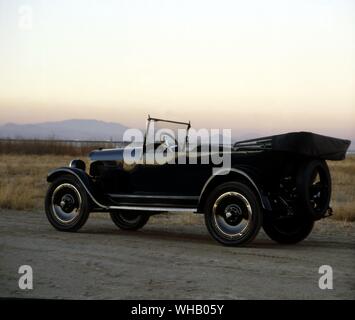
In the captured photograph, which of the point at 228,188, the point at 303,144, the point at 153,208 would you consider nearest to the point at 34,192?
the point at 153,208

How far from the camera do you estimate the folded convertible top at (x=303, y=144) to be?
9211 mm

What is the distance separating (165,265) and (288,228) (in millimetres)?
3178

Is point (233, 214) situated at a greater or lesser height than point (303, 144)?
lesser

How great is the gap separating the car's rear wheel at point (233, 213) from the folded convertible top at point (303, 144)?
0.73 metres

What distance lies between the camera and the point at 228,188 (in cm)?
937

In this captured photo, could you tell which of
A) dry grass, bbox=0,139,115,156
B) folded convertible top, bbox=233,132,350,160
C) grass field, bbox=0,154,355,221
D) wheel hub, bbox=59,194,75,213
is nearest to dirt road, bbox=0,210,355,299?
wheel hub, bbox=59,194,75,213

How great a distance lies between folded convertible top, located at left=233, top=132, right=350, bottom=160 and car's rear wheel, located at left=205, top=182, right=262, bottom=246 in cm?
73

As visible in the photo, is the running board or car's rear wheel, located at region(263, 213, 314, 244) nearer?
the running board

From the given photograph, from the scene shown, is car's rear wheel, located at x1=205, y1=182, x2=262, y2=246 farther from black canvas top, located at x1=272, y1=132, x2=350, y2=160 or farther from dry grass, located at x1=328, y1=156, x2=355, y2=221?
dry grass, located at x1=328, y1=156, x2=355, y2=221

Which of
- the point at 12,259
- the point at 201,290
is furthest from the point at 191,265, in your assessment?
the point at 12,259

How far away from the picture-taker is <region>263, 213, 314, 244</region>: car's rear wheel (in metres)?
10.3

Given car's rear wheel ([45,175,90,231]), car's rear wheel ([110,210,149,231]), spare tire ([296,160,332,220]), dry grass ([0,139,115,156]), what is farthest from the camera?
dry grass ([0,139,115,156])

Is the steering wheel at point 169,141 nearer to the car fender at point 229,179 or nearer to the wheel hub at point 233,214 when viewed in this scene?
the car fender at point 229,179

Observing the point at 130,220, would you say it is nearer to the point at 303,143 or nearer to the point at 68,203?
the point at 68,203
